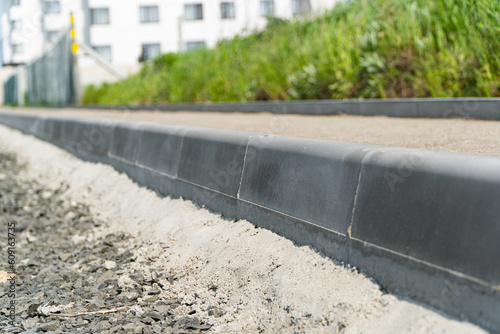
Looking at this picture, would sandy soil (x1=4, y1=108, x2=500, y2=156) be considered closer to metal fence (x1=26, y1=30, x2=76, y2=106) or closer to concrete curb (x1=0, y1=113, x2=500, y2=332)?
concrete curb (x1=0, y1=113, x2=500, y2=332)

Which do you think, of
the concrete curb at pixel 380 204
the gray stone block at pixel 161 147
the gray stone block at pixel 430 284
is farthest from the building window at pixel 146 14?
the gray stone block at pixel 430 284

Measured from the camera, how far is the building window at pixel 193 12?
4819 centimetres

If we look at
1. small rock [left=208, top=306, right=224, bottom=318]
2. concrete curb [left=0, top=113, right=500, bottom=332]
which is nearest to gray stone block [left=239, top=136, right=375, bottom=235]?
concrete curb [left=0, top=113, right=500, bottom=332]

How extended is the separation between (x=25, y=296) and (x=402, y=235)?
2536mm

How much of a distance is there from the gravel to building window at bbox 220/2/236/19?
42.2 m

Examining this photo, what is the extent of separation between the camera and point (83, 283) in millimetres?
3771

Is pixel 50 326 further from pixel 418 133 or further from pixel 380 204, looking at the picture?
pixel 418 133

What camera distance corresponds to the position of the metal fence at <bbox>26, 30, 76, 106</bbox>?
2627 cm

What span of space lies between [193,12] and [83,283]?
4724cm

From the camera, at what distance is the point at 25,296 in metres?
3.57

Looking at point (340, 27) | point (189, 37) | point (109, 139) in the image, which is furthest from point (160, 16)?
point (109, 139)

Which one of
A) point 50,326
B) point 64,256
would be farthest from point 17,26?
point 50,326

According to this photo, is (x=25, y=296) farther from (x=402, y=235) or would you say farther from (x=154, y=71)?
(x=154, y=71)

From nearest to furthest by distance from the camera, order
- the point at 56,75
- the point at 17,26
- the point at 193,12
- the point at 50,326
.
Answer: the point at 50,326 → the point at 17,26 → the point at 56,75 → the point at 193,12
